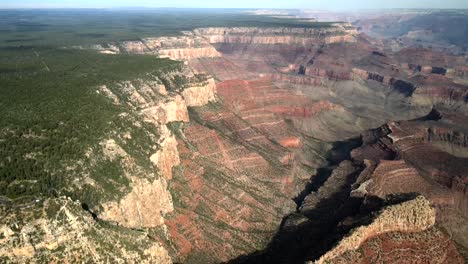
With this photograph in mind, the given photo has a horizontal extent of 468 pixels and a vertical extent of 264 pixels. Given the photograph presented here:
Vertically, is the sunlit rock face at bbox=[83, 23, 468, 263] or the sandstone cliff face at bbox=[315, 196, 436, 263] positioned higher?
the sandstone cliff face at bbox=[315, 196, 436, 263]

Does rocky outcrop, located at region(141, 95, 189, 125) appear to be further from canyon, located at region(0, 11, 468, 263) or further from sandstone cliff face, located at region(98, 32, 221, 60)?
sandstone cliff face, located at region(98, 32, 221, 60)

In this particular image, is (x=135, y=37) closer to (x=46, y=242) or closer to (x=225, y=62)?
(x=225, y=62)

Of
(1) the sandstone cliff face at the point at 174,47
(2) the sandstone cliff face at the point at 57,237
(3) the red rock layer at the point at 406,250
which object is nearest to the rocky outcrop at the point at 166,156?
(2) the sandstone cliff face at the point at 57,237

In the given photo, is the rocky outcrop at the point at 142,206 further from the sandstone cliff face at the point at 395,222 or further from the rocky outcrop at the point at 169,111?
the sandstone cliff face at the point at 395,222

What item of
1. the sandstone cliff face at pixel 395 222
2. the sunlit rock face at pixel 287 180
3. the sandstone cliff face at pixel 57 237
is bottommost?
the sunlit rock face at pixel 287 180

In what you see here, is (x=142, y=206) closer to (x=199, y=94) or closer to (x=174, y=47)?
(x=199, y=94)

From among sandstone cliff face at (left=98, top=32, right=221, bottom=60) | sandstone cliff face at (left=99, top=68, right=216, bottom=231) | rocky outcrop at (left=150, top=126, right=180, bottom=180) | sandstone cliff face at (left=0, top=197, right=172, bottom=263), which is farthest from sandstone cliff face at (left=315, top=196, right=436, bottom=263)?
sandstone cliff face at (left=98, top=32, right=221, bottom=60)
